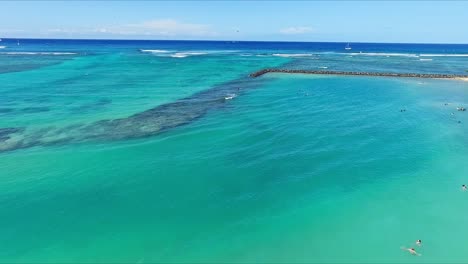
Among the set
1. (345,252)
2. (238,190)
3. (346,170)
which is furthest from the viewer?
(346,170)

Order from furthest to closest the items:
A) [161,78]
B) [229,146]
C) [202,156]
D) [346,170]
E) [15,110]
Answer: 1. [161,78]
2. [15,110]
3. [229,146]
4. [202,156]
5. [346,170]

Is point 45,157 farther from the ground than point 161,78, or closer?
closer

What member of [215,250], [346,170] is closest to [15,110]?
[215,250]

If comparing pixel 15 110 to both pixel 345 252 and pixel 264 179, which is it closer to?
pixel 264 179

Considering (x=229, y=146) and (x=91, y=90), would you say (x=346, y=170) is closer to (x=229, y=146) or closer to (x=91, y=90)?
(x=229, y=146)

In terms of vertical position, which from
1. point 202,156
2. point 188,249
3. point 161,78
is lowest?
point 188,249

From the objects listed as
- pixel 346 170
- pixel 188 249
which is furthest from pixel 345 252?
pixel 346 170

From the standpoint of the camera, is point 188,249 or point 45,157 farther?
point 45,157
